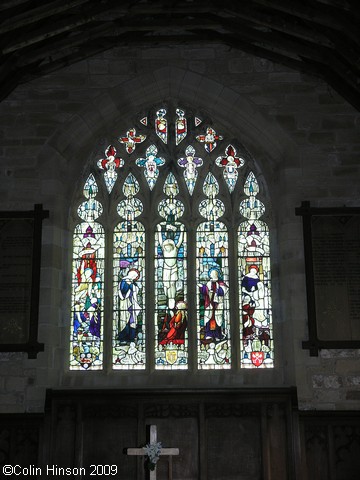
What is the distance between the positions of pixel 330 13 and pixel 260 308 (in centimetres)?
343

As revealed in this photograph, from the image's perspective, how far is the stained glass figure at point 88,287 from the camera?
8875 mm

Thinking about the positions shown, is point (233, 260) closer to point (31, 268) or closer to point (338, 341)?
point (338, 341)

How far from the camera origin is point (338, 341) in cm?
845

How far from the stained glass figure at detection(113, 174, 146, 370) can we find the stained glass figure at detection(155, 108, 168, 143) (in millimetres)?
677

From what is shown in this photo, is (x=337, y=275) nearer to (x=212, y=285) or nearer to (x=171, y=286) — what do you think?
(x=212, y=285)

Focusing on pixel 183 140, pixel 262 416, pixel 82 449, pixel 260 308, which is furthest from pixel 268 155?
pixel 82 449

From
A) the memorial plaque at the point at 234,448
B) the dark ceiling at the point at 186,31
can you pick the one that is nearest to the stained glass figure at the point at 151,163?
the dark ceiling at the point at 186,31

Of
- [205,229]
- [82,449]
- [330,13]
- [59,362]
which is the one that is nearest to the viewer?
[330,13]

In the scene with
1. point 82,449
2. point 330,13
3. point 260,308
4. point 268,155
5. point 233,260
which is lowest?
point 82,449

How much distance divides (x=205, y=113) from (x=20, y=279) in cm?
312

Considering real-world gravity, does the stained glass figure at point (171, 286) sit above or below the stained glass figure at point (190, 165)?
below

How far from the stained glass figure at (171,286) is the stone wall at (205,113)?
32 cm

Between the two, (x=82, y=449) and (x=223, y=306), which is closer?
(x=82, y=449)

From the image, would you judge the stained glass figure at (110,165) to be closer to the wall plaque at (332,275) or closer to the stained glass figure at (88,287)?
the stained glass figure at (88,287)
